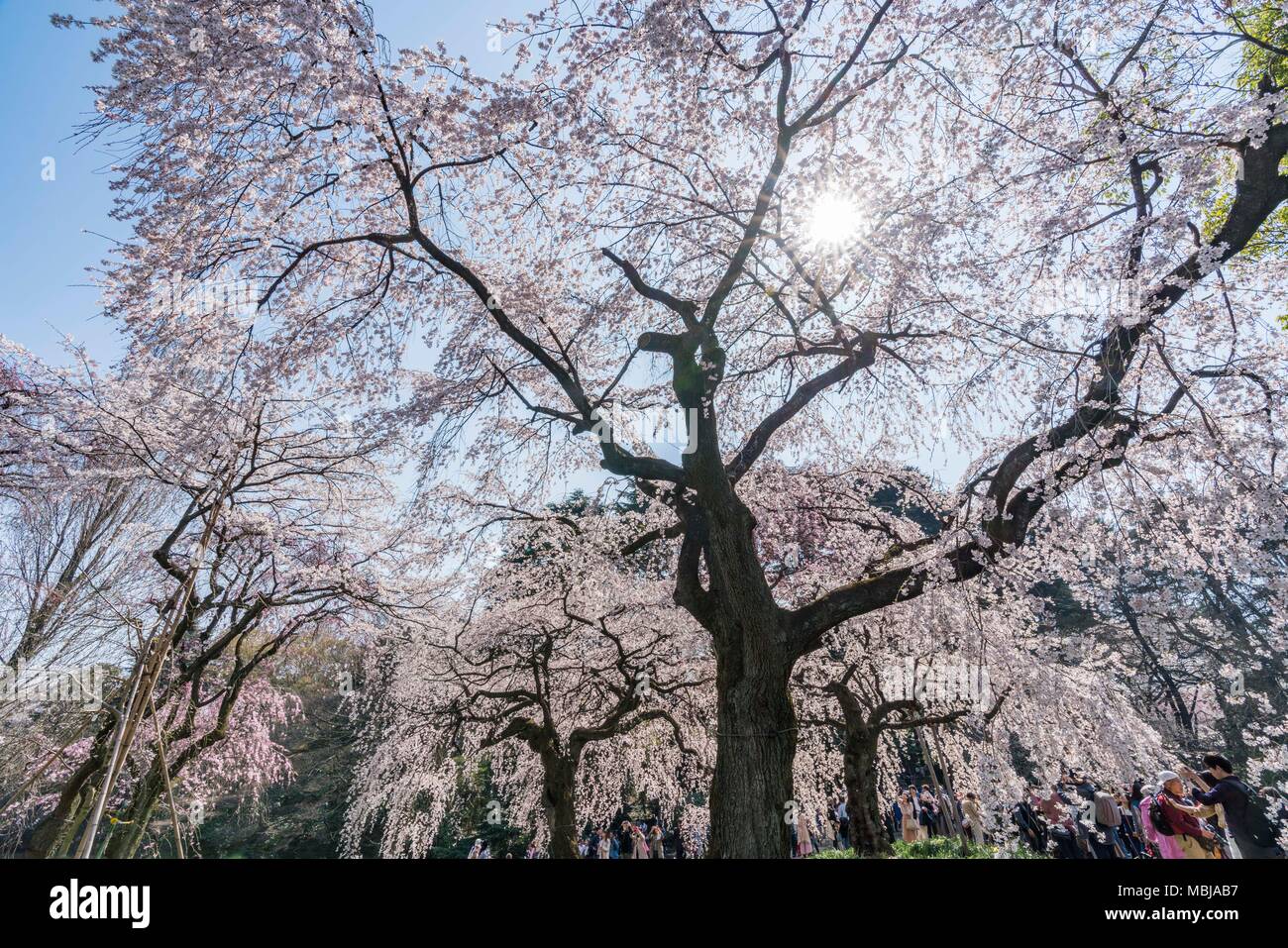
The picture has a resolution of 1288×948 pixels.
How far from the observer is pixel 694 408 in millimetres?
4660

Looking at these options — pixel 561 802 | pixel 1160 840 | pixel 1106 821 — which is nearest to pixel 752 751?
pixel 1160 840

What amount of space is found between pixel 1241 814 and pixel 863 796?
4101 mm

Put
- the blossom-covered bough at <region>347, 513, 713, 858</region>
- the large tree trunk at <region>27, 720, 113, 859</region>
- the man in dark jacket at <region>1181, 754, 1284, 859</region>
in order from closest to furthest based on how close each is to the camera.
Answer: the man in dark jacket at <region>1181, 754, 1284, 859</region> → the large tree trunk at <region>27, 720, 113, 859</region> → the blossom-covered bough at <region>347, 513, 713, 858</region>

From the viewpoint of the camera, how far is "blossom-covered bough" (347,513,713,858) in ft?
23.9

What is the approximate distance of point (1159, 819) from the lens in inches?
187

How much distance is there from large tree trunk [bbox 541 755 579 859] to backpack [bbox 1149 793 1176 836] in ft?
19.1

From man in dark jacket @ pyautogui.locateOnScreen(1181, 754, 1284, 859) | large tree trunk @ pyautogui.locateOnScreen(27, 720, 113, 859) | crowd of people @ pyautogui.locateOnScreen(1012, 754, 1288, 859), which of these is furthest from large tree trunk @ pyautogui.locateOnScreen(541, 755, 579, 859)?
man in dark jacket @ pyautogui.locateOnScreen(1181, 754, 1284, 859)

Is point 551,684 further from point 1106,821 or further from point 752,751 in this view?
point 1106,821

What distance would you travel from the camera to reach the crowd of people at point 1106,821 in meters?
4.09

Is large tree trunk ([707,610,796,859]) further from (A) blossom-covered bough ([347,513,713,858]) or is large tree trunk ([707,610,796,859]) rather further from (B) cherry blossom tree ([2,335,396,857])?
(B) cherry blossom tree ([2,335,396,857])

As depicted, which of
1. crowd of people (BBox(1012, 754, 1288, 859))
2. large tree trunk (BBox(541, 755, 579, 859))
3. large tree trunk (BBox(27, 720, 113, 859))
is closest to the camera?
crowd of people (BBox(1012, 754, 1288, 859))

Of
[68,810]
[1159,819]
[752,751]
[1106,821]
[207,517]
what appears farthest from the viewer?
[1106,821]

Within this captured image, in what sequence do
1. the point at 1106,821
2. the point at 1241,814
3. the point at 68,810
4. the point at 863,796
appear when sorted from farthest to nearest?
1. the point at 863,796
2. the point at 1106,821
3. the point at 68,810
4. the point at 1241,814

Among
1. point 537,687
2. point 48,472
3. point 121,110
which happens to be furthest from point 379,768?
point 121,110
